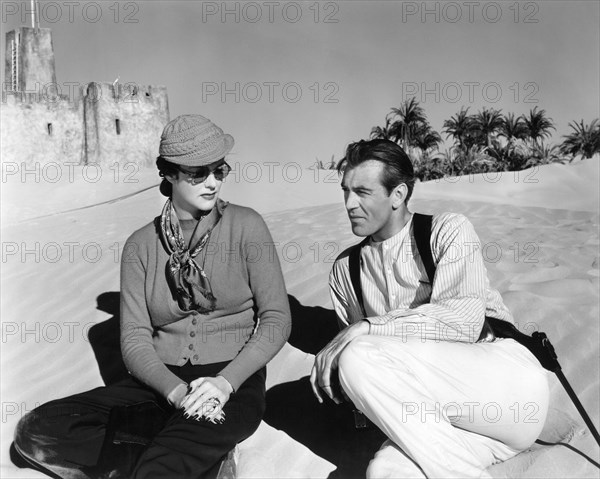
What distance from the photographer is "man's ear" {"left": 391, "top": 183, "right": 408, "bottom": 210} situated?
11.3 ft

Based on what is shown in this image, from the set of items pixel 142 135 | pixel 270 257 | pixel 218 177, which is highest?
pixel 218 177

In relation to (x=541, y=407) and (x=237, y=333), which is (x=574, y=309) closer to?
(x=541, y=407)

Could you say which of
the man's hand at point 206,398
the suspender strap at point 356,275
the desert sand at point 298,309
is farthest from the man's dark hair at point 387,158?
the desert sand at point 298,309

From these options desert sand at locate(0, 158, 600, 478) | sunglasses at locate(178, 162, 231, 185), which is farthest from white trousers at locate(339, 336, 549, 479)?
sunglasses at locate(178, 162, 231, 185)

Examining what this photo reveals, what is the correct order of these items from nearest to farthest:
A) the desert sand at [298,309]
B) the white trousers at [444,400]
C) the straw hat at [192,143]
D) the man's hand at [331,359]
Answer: the white trousers at [444,400] → the man's hand at [331,359] → the straw hat at [192,143] → the desert sand at [298,309]

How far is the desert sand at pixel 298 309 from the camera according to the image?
12.1 feet

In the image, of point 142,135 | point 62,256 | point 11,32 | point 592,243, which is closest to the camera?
point 592,243

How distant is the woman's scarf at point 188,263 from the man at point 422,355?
2.11 feet

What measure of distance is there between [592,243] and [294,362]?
3.61m

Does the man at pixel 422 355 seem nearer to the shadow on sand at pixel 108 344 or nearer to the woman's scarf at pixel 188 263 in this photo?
the woman's scarf at pixel 188 263

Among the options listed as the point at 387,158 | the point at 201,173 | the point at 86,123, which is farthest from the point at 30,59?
the point at 387,158

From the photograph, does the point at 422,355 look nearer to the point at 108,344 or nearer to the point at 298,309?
the point at 298,309

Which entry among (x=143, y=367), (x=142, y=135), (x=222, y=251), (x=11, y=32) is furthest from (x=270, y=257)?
(x=11, y=32)

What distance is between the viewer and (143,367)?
3.42m
